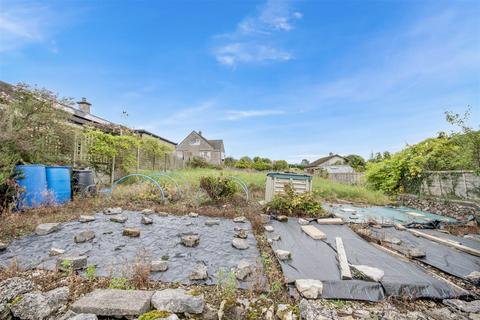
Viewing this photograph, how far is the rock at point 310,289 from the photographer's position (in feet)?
6.03

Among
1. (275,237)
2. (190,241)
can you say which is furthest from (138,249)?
(275,237)

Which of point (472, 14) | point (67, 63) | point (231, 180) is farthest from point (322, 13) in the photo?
point (67, 63)

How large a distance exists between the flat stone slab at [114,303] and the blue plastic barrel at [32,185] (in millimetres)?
3621

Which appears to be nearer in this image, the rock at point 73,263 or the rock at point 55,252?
the rock at point 73,263

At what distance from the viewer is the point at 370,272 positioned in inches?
84.4

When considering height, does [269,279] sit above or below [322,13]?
below

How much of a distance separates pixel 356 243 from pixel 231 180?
10.7 ft

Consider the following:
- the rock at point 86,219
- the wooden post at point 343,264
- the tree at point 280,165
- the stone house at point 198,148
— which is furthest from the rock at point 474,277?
the stone house at point 198,148

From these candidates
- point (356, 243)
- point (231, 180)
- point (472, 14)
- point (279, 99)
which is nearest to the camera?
point (356, 243)

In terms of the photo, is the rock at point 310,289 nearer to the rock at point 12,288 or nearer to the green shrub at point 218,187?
the rock at point 12,288

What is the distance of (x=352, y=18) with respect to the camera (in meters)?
5.69

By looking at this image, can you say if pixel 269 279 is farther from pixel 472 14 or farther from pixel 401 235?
pixel 472 14

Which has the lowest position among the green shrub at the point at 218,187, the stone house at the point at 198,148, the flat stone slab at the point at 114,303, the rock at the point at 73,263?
the flat stone slab at the point at 114,303

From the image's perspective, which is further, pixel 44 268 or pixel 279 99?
pixel 279 99
